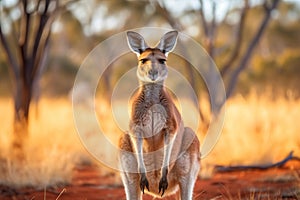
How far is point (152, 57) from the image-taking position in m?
4.57

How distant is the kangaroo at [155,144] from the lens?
4.52m

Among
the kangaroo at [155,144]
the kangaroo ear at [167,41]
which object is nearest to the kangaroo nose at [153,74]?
the kangaroo at [155,144]

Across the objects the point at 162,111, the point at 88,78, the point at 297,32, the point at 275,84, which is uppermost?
the point at 297,32

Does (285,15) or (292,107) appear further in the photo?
(285,15)

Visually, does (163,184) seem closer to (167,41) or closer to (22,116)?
(167,41)

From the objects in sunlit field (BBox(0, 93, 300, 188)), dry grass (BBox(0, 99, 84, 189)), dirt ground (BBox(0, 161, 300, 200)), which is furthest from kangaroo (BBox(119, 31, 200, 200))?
sunlit field (BBox(0, 93, 300, 188))

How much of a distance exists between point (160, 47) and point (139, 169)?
1.11 meters

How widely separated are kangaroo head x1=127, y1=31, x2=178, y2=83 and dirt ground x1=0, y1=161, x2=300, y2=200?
1.45 m

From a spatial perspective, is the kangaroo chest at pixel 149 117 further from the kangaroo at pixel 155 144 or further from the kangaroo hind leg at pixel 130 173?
the kangaroo hind leg at pixel 130 173

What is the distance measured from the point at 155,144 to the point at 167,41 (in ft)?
3.03

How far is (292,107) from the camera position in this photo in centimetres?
1096

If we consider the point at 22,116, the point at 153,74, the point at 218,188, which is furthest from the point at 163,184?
the point at 22,116

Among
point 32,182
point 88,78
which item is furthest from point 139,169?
point 88,78

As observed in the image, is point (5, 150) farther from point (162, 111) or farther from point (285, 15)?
point (285, 15)
